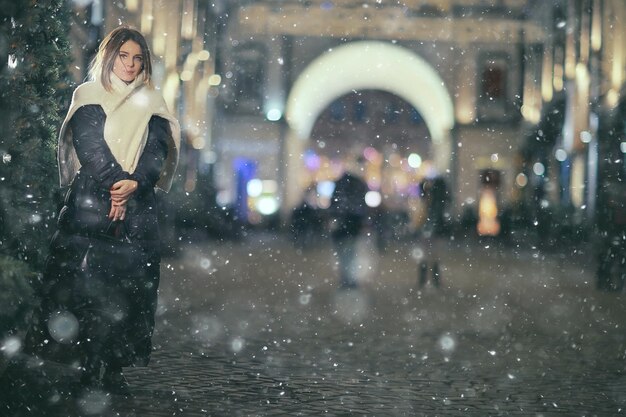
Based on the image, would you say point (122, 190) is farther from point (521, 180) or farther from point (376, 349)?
point (521, 180)

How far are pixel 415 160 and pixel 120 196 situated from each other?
193 feet

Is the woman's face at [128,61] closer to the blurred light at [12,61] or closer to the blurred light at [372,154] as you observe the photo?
the blurred light at [12,61]

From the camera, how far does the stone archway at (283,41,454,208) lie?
4894 centimetres

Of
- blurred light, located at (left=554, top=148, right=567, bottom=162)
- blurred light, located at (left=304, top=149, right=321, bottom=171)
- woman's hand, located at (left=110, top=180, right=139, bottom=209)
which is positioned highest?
blurred light, located at (left=304, top=149, right=321, bottom=171)

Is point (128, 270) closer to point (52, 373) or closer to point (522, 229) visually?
point (52, 373)

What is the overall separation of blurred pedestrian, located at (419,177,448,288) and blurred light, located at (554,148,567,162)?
16.4 meters

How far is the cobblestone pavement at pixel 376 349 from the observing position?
634cm

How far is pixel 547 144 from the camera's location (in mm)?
37531

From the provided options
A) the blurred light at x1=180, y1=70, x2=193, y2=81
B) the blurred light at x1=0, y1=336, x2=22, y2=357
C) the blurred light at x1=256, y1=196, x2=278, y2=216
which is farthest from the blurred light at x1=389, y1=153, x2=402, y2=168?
the blurred light at x1=0, y1=336, x2=22, y2=357

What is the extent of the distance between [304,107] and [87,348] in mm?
47087

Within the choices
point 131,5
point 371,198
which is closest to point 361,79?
point 131,5

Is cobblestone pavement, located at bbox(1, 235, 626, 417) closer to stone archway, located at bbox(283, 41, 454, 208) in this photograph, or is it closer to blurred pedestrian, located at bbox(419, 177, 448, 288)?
blurred pedestrian, located at bbox(419, 177, 448, 288)

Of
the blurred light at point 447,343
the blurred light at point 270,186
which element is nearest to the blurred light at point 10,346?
the blurred light at point 447,343

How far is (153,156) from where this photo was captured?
6191 mm
